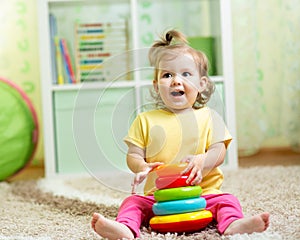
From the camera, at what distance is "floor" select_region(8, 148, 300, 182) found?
230 cm

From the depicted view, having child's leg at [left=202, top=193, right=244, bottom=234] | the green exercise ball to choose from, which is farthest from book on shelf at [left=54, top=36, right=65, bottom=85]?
child's leg at [left=202, top=193, right=244, bottom=234]

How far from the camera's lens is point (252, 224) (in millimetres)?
1090

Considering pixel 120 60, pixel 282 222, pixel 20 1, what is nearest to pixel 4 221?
pixel 120 60

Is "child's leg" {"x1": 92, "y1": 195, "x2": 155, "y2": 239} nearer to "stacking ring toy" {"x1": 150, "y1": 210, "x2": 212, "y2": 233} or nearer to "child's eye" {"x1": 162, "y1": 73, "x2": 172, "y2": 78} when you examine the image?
"stacking ring toy" {"x1": 150, "y1": 210, "x2": 212, "y2": 233}

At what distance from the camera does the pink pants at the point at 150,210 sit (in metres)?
1.17

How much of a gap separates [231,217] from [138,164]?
0.24 m

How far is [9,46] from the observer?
257cm

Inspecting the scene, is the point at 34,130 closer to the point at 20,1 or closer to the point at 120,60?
the point at 20,1

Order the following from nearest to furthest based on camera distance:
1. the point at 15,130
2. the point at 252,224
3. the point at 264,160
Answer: the point at 252,224, the point at 15,130, the point at 264,160

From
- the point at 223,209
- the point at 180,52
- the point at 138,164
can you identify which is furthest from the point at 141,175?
the point at 180,52

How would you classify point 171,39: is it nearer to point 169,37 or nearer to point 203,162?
point 169,37

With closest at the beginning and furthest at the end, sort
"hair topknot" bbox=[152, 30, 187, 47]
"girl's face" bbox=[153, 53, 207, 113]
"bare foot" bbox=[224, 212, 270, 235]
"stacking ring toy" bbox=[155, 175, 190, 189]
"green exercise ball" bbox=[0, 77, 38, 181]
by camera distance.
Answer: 1. "bare foot" bbox=[224, 212, 270, 235]
2. "stacking ring toy" bbox=[155, 175, 190, 189]
3. "girl's face" bbox=[153, 53, 207, 113]
4. "hair topknot" bbox=[152, 30, 187, 47]
5. "green exercise ball" bbox=[0, 77, 38, 181]

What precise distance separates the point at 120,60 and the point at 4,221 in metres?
0.50

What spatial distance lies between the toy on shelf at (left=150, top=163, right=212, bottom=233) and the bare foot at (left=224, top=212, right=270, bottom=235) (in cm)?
9
